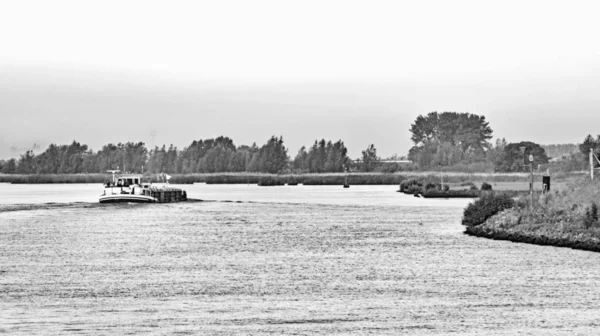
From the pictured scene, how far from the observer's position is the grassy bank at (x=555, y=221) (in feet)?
138

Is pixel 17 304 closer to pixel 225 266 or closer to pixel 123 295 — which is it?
pixel 123 295

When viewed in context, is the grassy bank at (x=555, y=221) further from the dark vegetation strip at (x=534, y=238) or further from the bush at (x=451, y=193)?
the bush at (x=451, y=193)

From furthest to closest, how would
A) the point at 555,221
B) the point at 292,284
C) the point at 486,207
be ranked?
1. the point at 486,207
2. the point at 555,221
3. the point at 292,284

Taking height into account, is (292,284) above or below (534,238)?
below

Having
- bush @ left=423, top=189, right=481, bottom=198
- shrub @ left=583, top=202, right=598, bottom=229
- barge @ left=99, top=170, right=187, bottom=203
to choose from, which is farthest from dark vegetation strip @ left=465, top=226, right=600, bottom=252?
bush @ left=423, top=189, right=481, bottom=198

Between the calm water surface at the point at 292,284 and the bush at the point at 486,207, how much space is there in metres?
1.71

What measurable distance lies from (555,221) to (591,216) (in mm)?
3639

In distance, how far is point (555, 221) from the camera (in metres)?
46.2

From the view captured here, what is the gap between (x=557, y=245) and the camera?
42000 millimetres

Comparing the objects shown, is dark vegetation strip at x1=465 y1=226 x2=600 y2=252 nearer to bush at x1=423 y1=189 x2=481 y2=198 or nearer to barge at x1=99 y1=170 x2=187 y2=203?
barge at x1=99 y1=170 x2=187 y2=203

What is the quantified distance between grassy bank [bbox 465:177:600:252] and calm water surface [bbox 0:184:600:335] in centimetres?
110

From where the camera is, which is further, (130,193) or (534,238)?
(130,193)

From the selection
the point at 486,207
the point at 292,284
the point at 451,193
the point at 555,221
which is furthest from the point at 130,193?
the point at 292,284

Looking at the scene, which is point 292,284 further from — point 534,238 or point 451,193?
point 451,193
